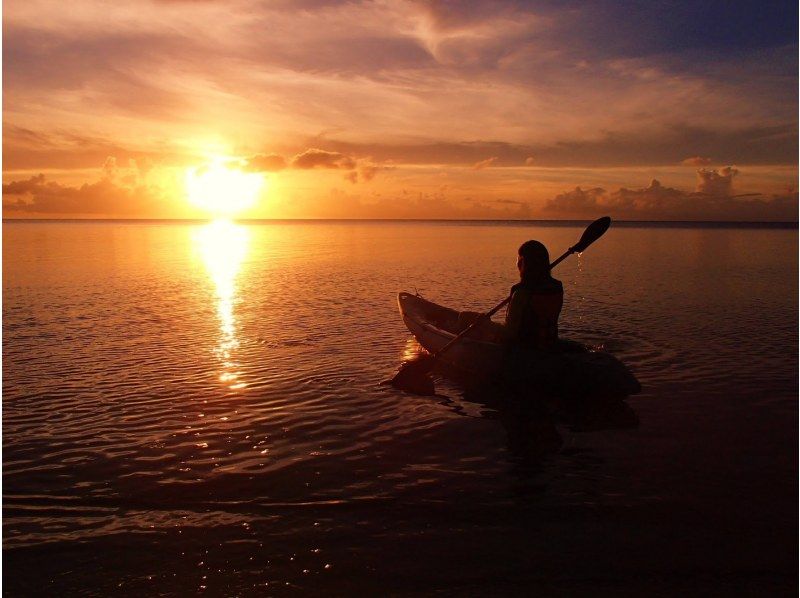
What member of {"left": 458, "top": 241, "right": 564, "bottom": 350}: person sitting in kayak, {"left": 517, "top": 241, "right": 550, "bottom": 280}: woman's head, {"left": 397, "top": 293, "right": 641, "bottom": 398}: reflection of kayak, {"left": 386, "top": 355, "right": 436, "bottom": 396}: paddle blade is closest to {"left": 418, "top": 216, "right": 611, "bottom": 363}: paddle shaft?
{"left": 397, "top": 293, "right": 641, "bottom": 398}: reflection of kayak

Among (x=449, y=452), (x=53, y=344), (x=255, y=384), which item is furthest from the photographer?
(x=53, y=344)

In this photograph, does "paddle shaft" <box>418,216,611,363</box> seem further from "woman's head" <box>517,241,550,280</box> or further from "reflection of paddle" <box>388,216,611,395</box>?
"woman's head" <box>517,241,550,280</box>

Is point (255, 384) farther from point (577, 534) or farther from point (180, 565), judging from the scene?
point (577, 534)

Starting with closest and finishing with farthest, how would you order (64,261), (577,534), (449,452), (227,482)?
(577,534) → (227,482) → (449,452) → (64,261)

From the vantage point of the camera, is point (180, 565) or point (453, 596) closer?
point (453, 596)

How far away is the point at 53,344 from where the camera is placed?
52.7 feet

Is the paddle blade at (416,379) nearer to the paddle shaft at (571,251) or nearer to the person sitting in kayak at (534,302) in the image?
the paddle shaft at (571,251)


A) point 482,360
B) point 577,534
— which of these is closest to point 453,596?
point 577,534

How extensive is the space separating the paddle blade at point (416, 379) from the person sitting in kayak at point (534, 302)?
183 cm

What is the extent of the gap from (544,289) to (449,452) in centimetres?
377

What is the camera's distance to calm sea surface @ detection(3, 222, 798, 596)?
5902 mm

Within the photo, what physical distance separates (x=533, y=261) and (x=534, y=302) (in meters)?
0.76

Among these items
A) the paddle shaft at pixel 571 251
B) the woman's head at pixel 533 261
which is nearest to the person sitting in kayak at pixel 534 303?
the woman's head at pixel 533 261

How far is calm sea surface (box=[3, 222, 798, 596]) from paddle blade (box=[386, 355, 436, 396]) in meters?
0.27
